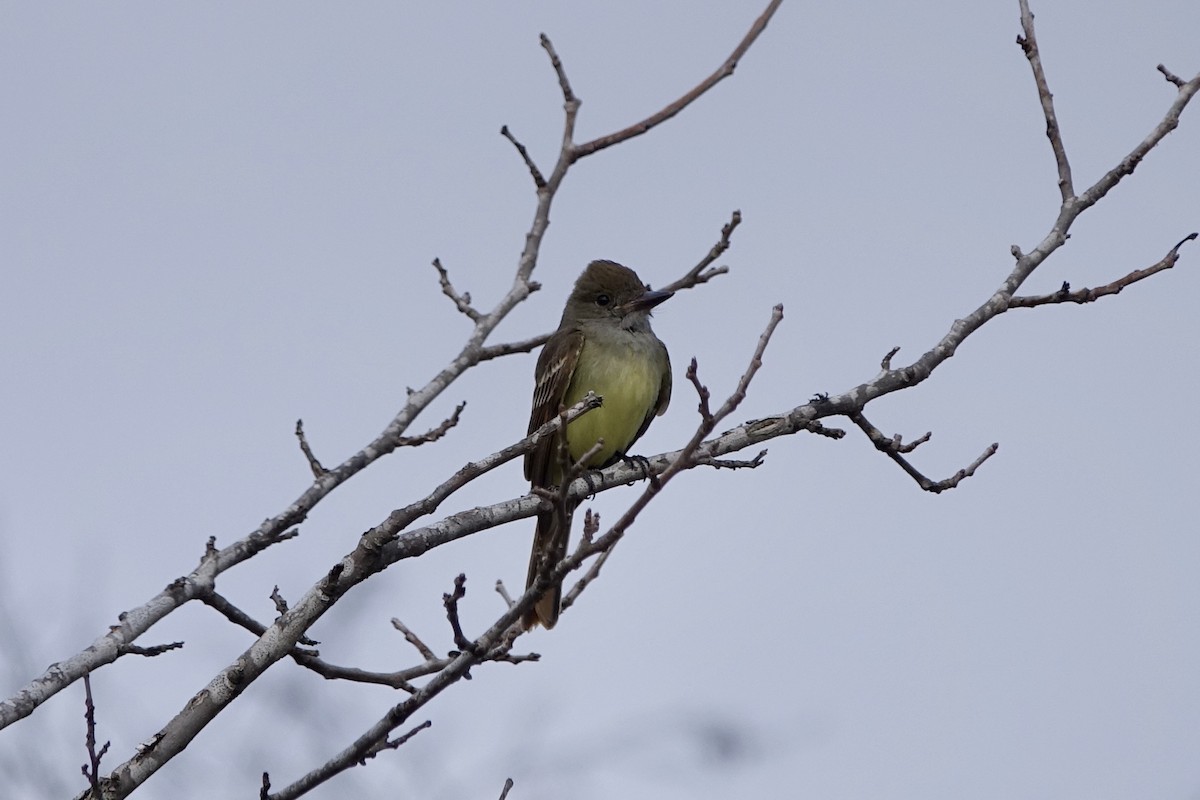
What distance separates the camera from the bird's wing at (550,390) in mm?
7816

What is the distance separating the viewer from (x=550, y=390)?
796 cm

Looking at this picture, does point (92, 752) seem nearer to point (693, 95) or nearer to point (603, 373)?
point (693, 95)

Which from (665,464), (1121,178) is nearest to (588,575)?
(665,464)

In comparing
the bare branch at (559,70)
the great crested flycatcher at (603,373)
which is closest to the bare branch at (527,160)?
the bare branch at (559,70)

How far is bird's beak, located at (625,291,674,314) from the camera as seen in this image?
794cm

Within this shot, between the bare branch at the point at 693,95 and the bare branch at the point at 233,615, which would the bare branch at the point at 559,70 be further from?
the bare branch at the point at 233,615

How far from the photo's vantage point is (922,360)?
517cm

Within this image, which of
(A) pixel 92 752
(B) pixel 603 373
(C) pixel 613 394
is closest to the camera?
(A) pixel 92 752

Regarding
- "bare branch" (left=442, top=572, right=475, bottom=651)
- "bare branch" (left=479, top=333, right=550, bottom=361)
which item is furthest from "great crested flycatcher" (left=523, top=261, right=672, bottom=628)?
"bare branch" (left=442, top=572, right=475, bottom=651)

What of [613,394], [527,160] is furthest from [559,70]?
[613,394]

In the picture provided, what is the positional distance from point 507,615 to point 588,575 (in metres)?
1.05

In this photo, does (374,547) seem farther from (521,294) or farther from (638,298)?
(638,298)

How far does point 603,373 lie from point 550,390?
0.34m

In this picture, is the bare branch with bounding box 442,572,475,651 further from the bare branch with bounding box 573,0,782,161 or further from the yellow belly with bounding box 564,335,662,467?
the yellow belly with bounding box 564,335,662,467
